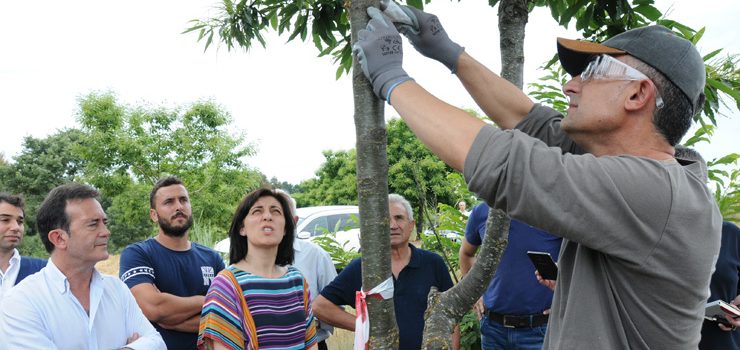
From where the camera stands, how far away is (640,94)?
173 cm

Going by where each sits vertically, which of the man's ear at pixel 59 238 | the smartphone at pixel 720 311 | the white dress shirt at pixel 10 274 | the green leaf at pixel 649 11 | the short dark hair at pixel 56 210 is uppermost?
the green leaf at pixel 649 11

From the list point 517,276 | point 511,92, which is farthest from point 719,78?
point 511,92

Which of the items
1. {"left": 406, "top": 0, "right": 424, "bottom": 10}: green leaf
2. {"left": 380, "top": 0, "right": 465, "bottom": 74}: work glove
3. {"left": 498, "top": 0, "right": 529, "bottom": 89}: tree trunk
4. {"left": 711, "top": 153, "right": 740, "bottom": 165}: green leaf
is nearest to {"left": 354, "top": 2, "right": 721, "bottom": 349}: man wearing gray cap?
{"left": 380, "top": 0, "right": 465, "bottom": 74}: work glove

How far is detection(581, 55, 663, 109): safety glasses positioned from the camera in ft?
5.67

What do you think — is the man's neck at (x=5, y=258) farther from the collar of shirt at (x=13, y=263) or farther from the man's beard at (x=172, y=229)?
the man's beard at (x=172, y=229)

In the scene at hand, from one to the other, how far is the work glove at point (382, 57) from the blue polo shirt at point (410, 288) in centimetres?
245

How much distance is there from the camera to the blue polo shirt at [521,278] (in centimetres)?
454

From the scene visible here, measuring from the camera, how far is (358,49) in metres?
1.93

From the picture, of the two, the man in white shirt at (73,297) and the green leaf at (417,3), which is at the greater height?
the green leaf at (417,3)

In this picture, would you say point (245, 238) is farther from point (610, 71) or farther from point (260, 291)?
point (610, 71)

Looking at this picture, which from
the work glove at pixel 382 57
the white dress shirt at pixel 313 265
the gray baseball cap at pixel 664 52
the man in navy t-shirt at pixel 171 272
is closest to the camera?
the gray baseball cap at pixel 664 52

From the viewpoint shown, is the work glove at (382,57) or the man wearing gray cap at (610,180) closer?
the man wearing gray cap at (610,180)

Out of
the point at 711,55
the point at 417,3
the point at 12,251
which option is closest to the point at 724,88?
the point at 711,55

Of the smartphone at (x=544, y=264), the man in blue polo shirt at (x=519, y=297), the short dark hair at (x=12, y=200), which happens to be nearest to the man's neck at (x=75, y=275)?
the short dark hair at (x=12, y=200)
